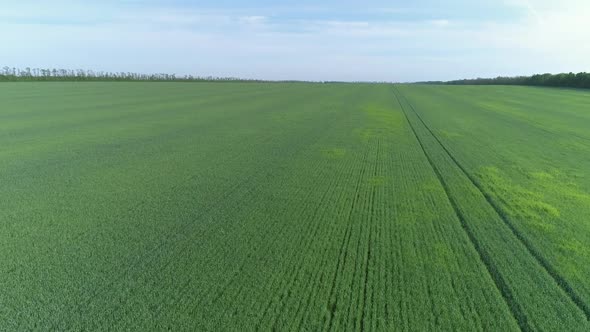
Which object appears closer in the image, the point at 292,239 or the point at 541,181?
the point at 292,239

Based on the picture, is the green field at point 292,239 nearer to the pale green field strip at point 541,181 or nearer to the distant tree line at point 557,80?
the pale green field strip at point 541,181

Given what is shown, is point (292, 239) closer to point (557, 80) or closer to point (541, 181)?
point (541, 181)

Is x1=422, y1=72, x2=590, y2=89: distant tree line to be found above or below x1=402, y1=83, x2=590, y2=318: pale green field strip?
above

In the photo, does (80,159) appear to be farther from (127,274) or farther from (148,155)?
(127,274)

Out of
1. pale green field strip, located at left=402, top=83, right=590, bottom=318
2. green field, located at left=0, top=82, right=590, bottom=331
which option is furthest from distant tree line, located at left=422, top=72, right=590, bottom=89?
green field, located at left=0, top=82, right=590, bottom=331

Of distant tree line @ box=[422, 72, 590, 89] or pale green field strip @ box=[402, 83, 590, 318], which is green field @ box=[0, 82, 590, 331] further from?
distant tree line @ box=[422, 72, 590, 89]

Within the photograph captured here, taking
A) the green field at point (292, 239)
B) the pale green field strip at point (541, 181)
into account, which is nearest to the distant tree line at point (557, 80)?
the pale green field strip at point (541, 181)

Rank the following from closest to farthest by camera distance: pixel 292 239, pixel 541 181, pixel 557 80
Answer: pixel 292 239, pixel 541 181, pixel 557 80

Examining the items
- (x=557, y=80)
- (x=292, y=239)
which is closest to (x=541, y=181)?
(x=292, y=239)
